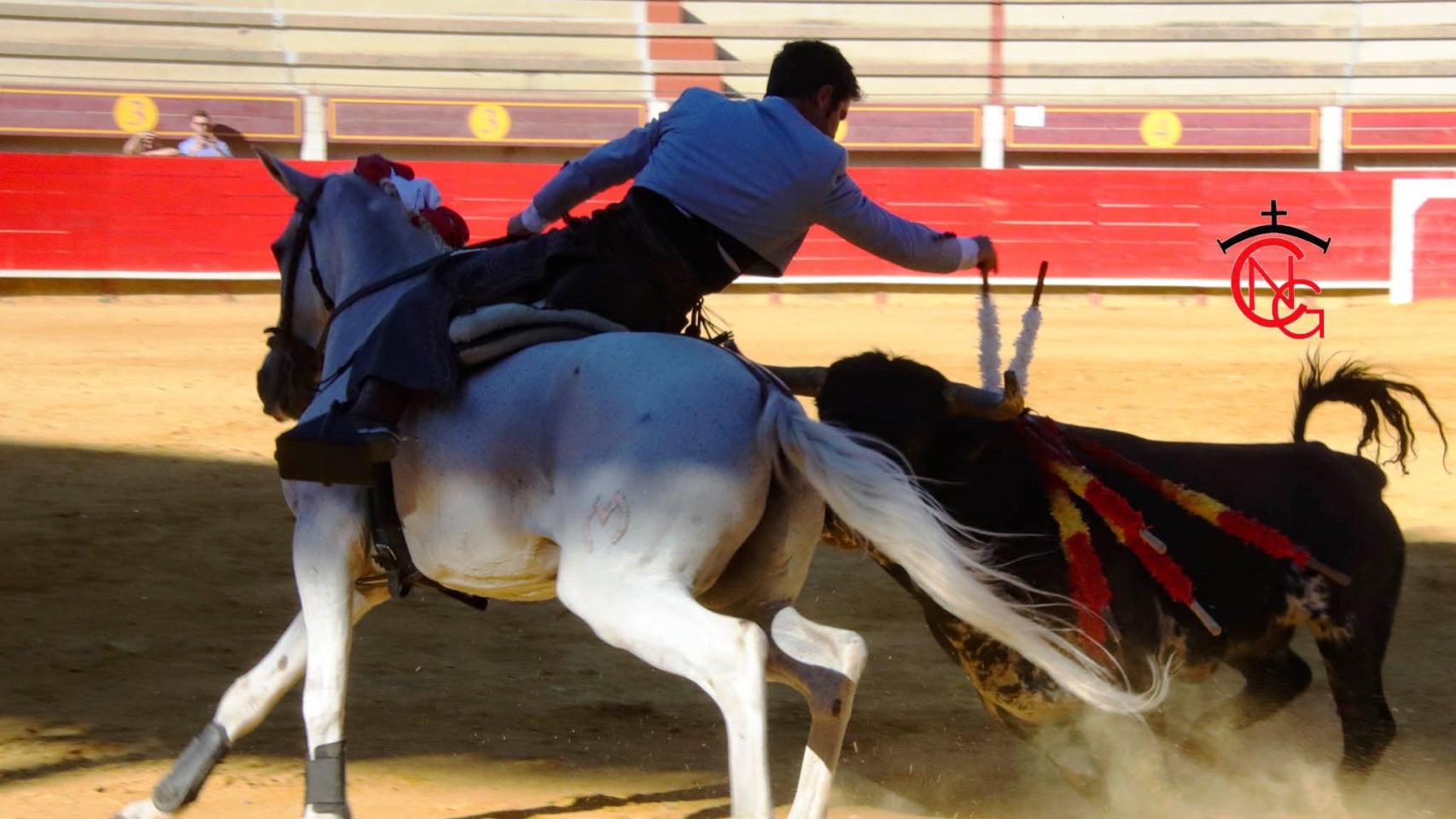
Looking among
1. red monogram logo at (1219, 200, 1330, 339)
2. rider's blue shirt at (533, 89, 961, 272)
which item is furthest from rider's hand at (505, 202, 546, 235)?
red monogram logo at (1219, 200, 1330, 339)

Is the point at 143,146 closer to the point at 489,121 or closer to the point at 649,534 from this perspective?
the point at 489,121

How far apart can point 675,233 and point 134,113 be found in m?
14.0

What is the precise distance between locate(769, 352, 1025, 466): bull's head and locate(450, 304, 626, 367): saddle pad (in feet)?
1.52

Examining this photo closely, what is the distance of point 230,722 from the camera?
2.95 m

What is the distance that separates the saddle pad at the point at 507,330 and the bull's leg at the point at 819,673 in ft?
2.00

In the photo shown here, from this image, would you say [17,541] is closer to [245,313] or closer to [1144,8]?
[245,313]

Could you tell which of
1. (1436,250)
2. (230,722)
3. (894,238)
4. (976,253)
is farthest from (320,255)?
(1436,250)

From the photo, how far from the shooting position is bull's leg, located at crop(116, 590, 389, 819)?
115 inches

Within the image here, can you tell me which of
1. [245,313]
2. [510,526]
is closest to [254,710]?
[510,526]

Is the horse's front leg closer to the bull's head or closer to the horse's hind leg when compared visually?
the horse's hind leg

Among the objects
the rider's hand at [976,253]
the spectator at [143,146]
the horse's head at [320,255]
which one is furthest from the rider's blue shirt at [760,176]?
the spectator at [143,146]

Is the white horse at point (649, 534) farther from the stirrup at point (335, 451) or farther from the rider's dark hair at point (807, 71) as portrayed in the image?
the rider's dark hair at point (807, 71)

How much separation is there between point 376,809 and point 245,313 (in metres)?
9.82

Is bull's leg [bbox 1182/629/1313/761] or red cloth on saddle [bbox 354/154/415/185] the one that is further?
bull's leg [bbox 1182/629/1313/761]
